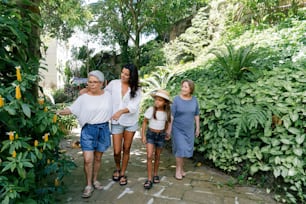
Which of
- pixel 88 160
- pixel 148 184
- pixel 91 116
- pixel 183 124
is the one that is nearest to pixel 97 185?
pixel 88 160

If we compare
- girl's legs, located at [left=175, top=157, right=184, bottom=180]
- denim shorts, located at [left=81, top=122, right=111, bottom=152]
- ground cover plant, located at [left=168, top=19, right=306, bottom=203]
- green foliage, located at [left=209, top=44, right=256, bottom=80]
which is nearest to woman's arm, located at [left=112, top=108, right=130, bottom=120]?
denim shorts, located at [left=81, top=122, right=111, bottom=152]

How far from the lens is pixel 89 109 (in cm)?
257

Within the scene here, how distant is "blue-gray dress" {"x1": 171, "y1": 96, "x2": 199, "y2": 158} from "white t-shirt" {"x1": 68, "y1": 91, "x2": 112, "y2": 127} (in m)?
0.87

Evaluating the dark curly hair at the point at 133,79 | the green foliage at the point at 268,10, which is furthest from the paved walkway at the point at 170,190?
the green foliage at the point at 268,10

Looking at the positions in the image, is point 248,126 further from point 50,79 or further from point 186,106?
point 50,79

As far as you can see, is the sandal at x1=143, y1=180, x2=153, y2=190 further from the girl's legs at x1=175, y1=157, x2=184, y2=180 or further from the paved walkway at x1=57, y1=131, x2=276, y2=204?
the girl's legs at x1=175, y1=157, x2=184, y2=180

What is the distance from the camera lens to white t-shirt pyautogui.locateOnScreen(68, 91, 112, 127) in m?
2.57

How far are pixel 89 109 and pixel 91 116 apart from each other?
0.07m

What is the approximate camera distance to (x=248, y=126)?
2.85 metres

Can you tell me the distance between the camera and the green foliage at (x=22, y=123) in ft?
5.56

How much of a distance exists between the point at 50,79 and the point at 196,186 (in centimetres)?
1540

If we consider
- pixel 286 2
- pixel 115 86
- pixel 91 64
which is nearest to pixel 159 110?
pixel 115 86

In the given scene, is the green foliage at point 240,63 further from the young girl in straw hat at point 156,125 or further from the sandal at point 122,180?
the sandal at point 122,180

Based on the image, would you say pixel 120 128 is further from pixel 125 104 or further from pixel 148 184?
pixel 148 184
